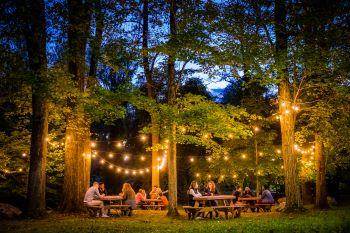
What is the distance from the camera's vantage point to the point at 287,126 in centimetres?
1542

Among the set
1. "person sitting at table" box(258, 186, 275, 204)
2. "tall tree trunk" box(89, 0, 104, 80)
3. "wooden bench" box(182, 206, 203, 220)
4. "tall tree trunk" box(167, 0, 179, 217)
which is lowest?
"wooden bench" box(182, 206, 203, 220)

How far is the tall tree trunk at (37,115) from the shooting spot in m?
13.4

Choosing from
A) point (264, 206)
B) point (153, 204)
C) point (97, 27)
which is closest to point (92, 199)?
point (153, 204)

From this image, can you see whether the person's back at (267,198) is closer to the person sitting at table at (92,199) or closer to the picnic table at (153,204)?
the picnic table at (153,204)

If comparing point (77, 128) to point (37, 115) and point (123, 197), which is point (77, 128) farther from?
point (123, 197)

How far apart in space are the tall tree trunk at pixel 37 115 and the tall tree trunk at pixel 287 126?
8.99m

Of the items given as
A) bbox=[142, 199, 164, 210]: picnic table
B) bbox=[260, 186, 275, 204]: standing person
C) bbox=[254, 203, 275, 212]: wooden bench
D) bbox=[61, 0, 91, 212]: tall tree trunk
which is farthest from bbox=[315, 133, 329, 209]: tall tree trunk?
bbox=[61, 0, 91, 212]: tall tree trunk

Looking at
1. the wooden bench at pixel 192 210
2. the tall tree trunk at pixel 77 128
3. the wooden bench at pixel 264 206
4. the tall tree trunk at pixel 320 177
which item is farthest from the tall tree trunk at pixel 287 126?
the tall tree trunk at pixel 77 128

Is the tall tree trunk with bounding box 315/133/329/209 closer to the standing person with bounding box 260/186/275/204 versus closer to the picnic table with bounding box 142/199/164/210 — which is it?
the standing person with bounding box 260/186/275/204

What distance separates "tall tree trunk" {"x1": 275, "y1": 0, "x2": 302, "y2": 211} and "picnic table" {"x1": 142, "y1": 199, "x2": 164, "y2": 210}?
7.05 metres

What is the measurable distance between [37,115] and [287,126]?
977cm

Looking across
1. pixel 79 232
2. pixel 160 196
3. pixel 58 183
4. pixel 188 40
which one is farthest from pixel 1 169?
pixel 188 40

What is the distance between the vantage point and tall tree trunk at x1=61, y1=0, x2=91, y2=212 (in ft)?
49.5

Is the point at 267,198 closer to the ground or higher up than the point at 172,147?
closer to the ground
